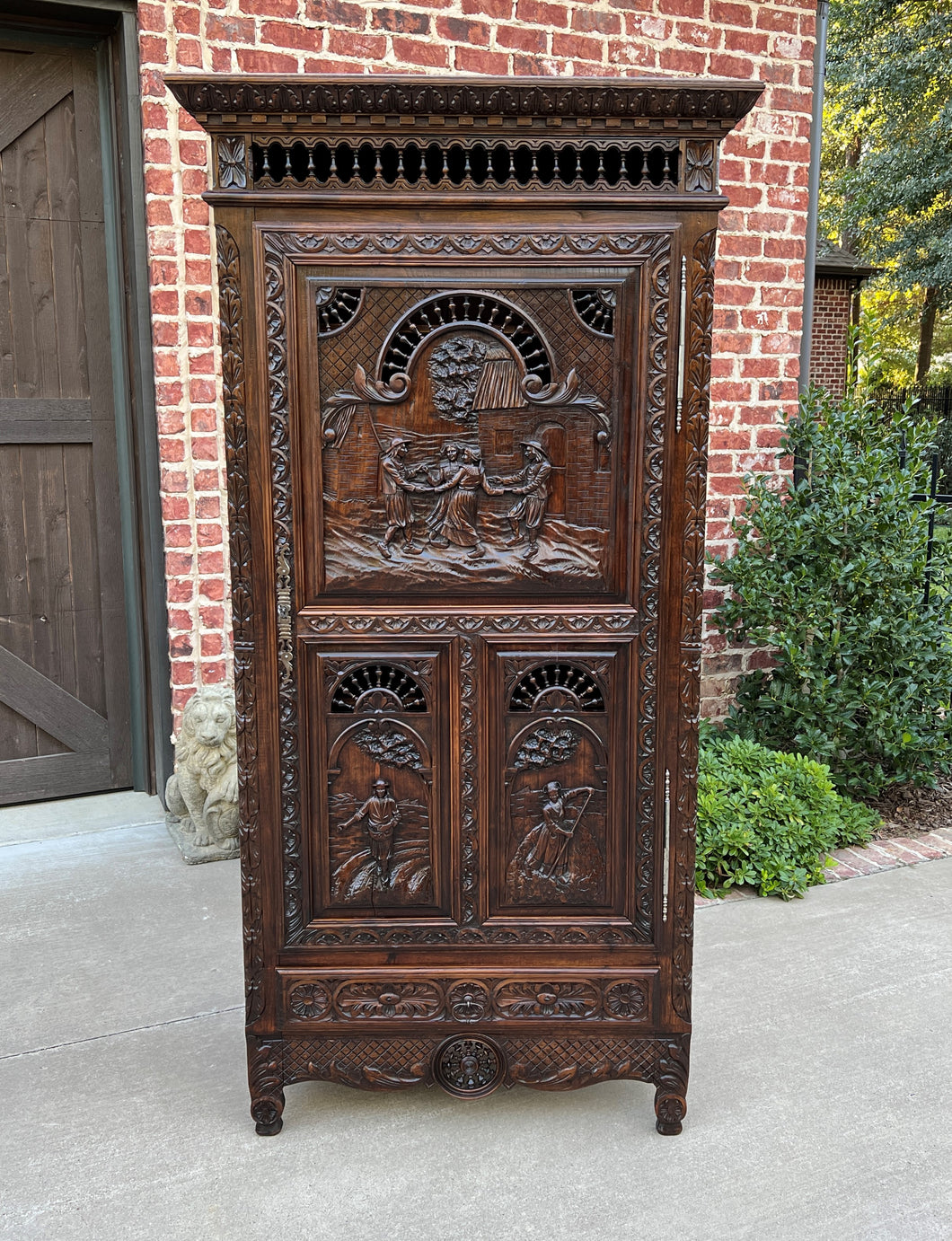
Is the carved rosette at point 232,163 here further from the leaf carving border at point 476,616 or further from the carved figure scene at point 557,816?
the carved figure scene at point 557,816

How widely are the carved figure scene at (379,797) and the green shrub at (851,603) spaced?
2.20 metres

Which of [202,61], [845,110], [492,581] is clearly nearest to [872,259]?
[845,110]

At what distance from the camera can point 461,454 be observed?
2.17m

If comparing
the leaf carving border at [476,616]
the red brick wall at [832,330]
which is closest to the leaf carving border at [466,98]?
the leaf carving border at [476,616]

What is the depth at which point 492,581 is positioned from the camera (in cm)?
221

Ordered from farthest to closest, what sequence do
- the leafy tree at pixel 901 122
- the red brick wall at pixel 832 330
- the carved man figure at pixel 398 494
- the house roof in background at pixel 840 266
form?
the leafy tree at pixel 901 122 → the red brick wall at pixel 832 330 → the house roof in background at pixel 840 266 → the carved man figure at pixel 398 494

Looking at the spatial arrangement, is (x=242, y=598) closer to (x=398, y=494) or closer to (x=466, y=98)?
(x=398, y=494)

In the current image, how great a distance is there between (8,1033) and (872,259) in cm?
2092

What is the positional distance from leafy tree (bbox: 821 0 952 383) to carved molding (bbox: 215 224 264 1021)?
673 inches

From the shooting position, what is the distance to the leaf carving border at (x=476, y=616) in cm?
205

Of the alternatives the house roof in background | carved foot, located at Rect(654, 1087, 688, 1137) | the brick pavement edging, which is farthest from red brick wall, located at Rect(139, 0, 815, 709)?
the house roof in background

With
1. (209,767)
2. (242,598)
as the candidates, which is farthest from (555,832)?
(209,767)

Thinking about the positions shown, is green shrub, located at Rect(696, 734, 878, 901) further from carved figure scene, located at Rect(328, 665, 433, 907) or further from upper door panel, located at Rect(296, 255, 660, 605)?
upper door panel, located at Rect(296, 255, 660, 605)

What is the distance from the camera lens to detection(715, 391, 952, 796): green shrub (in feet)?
13.1
